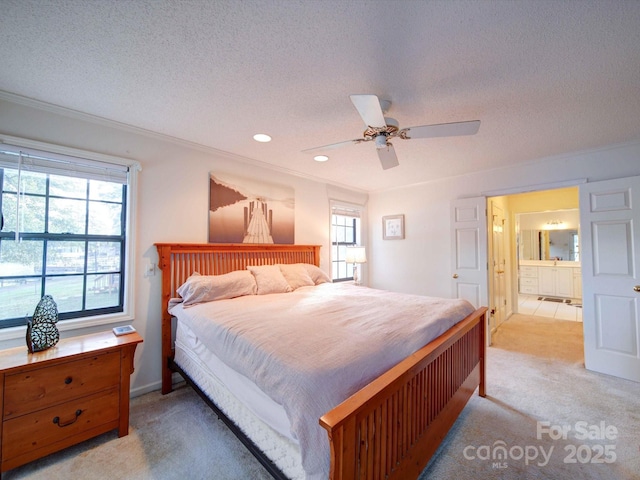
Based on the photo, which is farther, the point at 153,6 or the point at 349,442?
the point at 153,6

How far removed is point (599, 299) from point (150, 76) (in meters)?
4.76

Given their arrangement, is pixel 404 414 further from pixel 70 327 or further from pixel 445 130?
pixel 70 327

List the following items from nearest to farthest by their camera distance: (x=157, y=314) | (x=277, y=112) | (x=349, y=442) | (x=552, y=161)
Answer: (x=349, y=442) < (x=277, y=112) < (x=157, y=314) < (x=552, y=161)

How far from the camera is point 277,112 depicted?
7.31 feet

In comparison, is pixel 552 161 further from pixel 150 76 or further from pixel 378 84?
pixel 150 76

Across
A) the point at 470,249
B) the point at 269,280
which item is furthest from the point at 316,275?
the point at 470,249

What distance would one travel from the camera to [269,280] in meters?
3.03

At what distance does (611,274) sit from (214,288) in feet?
13.9

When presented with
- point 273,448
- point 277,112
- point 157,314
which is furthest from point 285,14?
point 157,314

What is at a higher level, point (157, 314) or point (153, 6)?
point (153, 6)

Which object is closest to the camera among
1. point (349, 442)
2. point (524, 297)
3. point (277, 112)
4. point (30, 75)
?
point (349, 442)

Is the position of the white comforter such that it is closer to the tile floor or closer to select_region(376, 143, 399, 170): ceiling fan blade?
select_region(376, 143, 399, 170): ceiling fan blade

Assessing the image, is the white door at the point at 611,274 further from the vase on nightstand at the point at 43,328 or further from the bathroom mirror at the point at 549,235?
the vase on nightstand at the point at 43,328

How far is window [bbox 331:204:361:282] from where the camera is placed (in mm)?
4695
